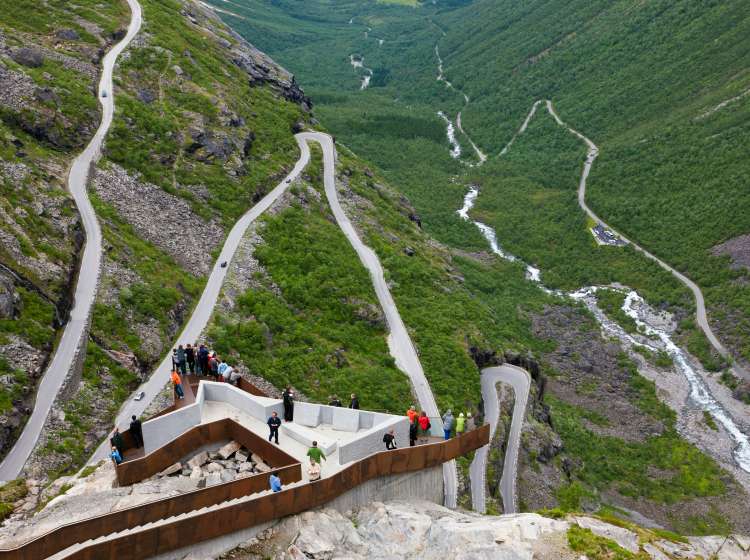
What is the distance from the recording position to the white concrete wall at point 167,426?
61.5 ft

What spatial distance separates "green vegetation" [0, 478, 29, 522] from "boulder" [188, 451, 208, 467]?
190 inches

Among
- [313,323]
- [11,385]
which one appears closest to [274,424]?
[11,385]

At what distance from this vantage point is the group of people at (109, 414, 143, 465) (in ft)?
58.3

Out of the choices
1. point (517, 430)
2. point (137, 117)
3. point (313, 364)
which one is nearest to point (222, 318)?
point (313, 364)

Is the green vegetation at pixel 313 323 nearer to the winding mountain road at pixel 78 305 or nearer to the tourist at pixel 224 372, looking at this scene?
Result: the winding mountain road at pixel 78 305

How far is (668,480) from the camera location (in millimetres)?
49500

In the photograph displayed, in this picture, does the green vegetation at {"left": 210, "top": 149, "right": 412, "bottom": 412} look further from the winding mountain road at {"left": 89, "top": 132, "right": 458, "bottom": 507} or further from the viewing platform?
the viewing platform

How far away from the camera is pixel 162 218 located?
46.5m

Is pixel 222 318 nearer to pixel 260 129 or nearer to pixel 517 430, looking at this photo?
pixel 517 430

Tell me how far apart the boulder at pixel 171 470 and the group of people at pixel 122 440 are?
1.24m

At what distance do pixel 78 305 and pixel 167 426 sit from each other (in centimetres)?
1777

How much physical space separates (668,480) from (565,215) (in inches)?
2254

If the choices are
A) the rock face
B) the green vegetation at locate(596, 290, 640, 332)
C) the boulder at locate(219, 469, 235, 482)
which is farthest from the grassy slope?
the green vegetation at locate(596, 290, 640, 332)

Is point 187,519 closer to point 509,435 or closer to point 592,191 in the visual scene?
point 509,435
